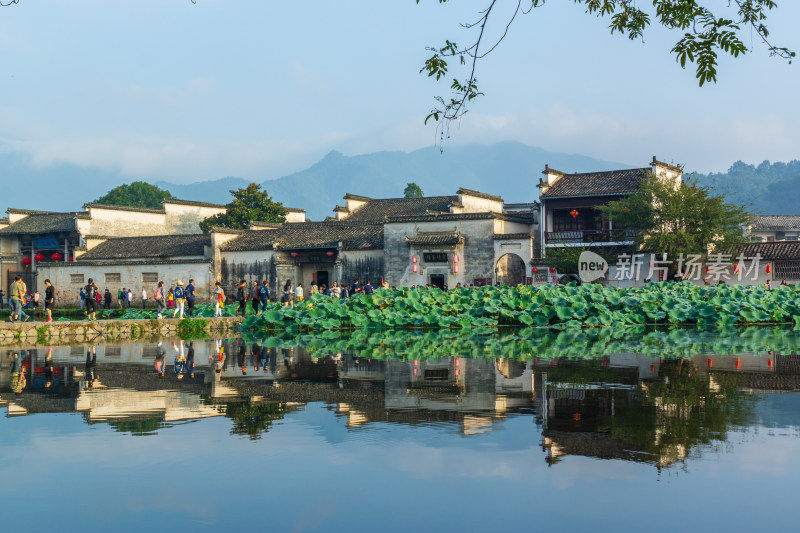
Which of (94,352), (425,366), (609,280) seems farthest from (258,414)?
(609,280)

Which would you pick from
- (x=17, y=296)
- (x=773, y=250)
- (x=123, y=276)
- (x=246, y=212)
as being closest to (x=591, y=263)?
(x=773, y=250)

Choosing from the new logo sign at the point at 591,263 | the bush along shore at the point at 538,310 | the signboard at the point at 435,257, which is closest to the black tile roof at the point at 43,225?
the signboard at the point at 435,257

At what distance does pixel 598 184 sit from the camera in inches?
1431

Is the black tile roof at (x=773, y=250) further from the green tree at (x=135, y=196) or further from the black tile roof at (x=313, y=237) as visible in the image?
the green tree at (x=135, y=196)

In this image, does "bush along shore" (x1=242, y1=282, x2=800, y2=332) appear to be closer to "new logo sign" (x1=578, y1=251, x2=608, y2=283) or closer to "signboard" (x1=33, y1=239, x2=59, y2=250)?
"new logo sign" (x1=578, y1=251, x2=608, y2=283)

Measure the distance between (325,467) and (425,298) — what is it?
14166 mm

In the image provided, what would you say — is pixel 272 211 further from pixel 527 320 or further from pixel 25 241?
pixel 527 320

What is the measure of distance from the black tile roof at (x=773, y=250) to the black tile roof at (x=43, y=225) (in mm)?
31968

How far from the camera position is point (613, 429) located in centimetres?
571

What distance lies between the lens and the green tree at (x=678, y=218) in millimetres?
32219

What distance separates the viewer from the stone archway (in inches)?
1362

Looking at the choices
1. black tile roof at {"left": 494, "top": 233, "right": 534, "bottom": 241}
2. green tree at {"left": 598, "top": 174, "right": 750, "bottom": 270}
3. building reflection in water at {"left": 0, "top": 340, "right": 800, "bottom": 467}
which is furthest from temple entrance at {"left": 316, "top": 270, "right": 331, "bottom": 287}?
building reflection in water at {"left": 0, "top": 340, "right": 800, "bottom": 467}

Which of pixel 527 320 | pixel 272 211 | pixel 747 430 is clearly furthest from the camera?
pixel 272 211

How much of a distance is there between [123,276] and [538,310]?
25.0 metres
